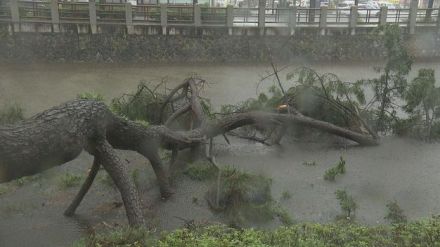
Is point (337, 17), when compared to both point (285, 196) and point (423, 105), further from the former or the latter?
point (285, 196)

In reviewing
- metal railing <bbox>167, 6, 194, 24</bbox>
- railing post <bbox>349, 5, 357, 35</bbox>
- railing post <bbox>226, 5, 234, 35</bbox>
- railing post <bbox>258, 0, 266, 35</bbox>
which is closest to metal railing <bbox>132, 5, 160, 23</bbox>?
metal railing <bbox>167, 6, 194, 24</bbox>

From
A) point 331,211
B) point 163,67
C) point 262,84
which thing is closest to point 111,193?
point 331,211

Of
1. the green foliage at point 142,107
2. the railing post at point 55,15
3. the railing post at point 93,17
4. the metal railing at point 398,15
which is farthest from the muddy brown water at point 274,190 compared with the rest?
the metal railing at point 398,15

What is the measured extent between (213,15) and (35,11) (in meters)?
7.58

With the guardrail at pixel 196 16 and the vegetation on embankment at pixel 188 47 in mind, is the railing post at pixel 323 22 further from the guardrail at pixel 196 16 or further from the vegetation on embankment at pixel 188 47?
the vegetation on embankment at pixel 188 47

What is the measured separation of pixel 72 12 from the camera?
69.0 feet

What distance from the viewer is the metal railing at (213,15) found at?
22109 mm

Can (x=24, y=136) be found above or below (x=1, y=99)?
above

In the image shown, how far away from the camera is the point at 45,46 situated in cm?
2091

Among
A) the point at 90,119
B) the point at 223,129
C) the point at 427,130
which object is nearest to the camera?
the point at 90,119

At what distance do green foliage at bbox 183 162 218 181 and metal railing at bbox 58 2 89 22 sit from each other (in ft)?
44.8

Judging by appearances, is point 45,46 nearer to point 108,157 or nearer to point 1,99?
point 1,99

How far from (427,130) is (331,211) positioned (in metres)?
4.93

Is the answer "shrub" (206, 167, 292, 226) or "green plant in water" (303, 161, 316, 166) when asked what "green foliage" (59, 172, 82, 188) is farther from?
"green plant in water" (303, 161, 316, 166)
